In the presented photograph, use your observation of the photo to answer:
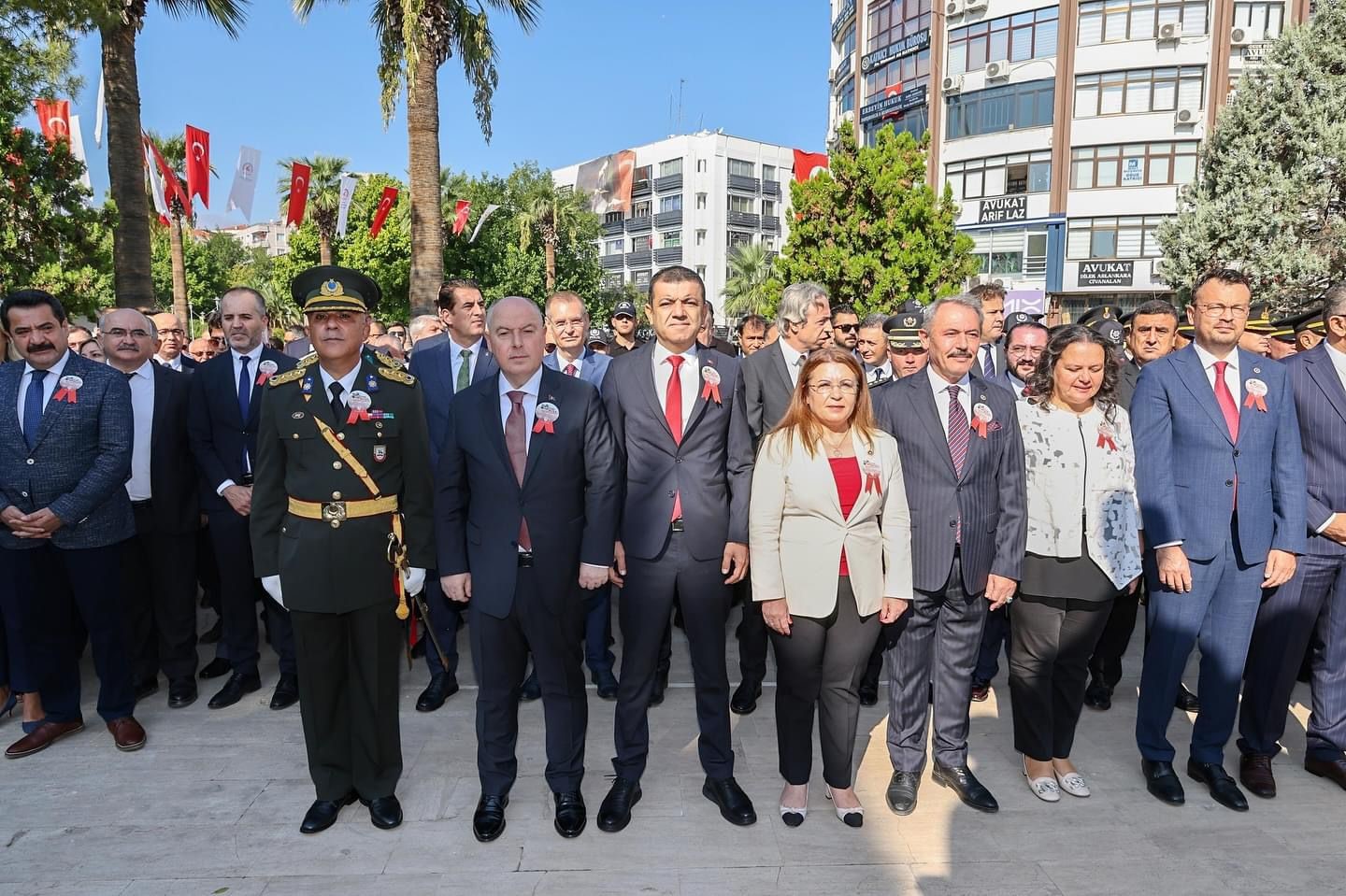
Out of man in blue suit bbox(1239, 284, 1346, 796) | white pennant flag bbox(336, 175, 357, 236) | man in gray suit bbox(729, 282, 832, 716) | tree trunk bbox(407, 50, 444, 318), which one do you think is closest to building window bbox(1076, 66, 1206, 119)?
white pennant flag bbox(336, 175, 357, 236)

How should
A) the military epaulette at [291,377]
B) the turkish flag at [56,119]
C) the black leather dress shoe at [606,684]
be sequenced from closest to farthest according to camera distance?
the military epaulette at [291,377], the black leather dress shoe at [606,684], the turkish flag at [56,119]

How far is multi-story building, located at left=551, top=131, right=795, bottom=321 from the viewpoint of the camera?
6356 centimetres

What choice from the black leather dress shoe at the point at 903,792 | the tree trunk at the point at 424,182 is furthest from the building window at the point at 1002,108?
the black leather dress shoe at the point at 903,792

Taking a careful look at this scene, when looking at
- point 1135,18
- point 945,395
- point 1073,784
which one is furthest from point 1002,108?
point 1073,784

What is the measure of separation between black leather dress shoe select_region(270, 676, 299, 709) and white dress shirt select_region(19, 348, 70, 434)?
1.92 metres

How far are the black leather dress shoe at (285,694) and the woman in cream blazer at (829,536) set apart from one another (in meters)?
2.99

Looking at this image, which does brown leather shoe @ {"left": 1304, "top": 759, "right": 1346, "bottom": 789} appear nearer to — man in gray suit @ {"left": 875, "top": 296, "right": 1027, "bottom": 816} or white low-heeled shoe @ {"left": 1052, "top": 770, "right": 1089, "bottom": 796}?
white low-heeled shoe @ {"left": 1052, "top": 770, "right": 1089, "bottom": 796}

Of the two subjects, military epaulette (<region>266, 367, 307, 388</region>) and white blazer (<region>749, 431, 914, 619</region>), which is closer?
white blazer (<region>749, 431, 914, 619</region>)

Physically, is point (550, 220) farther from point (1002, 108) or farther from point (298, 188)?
point (1002, 108)

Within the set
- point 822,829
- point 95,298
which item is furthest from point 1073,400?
point 95,298

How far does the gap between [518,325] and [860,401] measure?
1.44m

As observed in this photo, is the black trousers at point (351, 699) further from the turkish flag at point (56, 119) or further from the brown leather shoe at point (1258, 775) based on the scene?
the turkish flag at point (56, 119)

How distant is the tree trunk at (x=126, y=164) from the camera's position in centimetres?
1034

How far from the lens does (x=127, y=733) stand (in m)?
4.23
